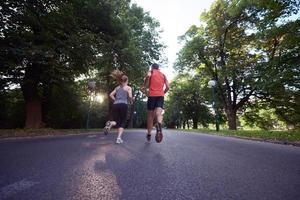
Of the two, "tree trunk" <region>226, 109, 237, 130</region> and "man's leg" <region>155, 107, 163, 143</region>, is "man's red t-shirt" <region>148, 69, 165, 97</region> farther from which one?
"tree trunk" <region>226, 109, 237, 130</region>

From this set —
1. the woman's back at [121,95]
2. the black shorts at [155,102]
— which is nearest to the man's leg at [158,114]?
the black shorts at [155,102]

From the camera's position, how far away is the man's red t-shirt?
7418mm

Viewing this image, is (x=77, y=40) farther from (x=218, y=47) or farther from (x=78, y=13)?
(x=218, y=47)

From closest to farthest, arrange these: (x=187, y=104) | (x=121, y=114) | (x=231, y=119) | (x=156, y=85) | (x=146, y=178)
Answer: (x=146, y=178), (x=156, y=85), (x=121, y=114), (x=231, y=119), (x=187, y=104)

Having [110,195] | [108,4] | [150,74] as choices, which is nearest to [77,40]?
[108,4]

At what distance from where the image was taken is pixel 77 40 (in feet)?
49.5

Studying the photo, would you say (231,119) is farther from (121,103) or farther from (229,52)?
(121,103)

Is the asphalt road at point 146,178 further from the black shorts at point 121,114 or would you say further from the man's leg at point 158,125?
the black shorts at point 121,114

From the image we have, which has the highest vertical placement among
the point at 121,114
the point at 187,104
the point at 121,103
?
the point at 187,104

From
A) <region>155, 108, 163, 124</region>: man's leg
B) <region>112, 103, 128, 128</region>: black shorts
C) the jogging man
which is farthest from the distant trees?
<region>155, 108, 163, 124</region>: man's leg

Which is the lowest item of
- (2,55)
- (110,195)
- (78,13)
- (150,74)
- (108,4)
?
(110,195)

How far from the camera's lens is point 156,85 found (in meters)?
7.41

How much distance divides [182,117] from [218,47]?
97.0 feet

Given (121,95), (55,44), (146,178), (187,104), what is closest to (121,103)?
(121,95)
